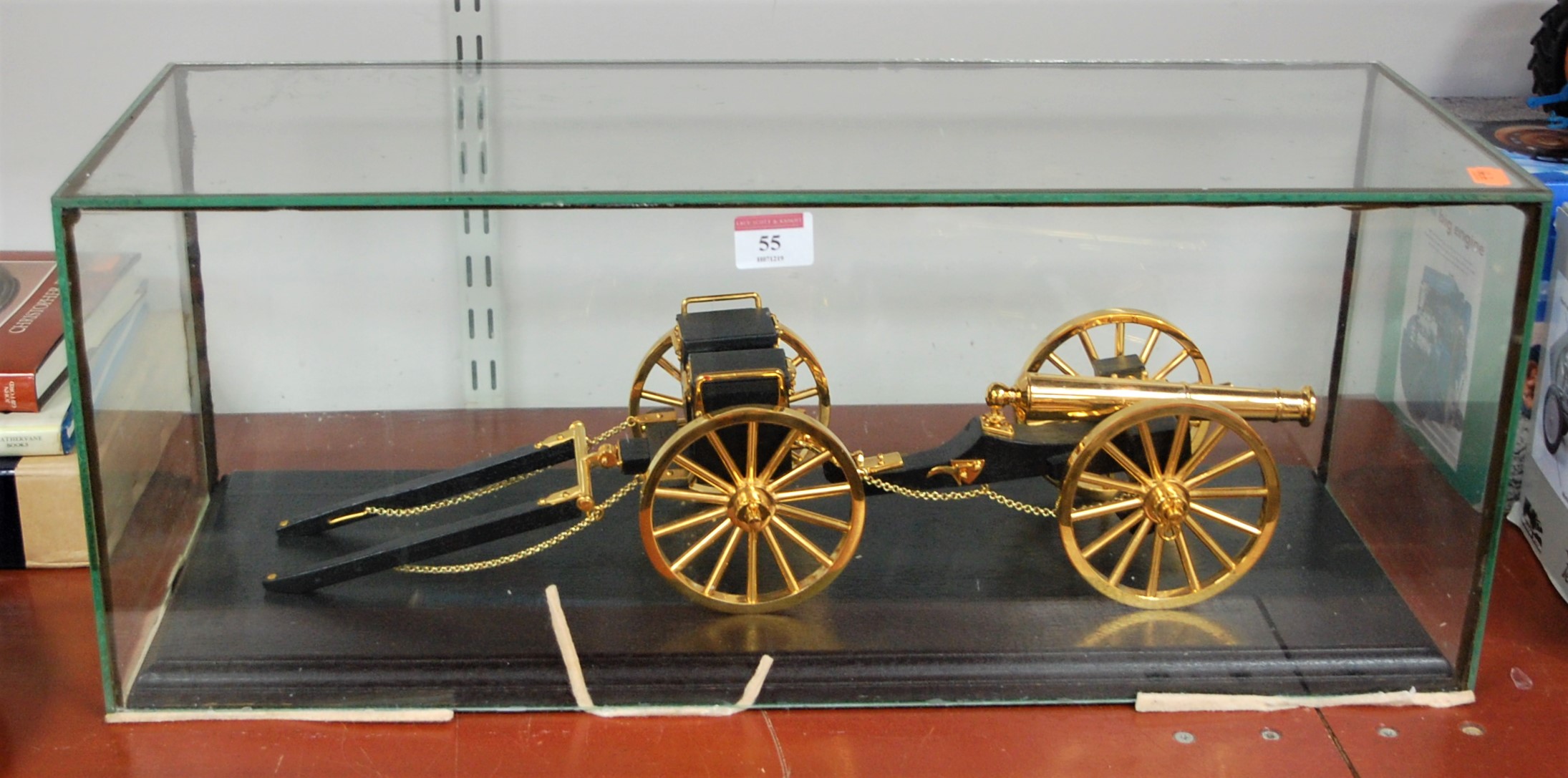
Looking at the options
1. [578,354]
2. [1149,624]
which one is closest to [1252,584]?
[1149,624]

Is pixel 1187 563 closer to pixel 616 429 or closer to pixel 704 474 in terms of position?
pixel 704 474

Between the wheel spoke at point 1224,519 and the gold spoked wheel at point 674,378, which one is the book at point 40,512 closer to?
the gold spoked wheel at point 674,378

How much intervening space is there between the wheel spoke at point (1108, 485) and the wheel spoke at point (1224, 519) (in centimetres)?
6

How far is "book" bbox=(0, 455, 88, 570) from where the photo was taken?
1831 millimetres

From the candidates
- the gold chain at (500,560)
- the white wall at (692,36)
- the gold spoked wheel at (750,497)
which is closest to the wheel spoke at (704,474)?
the gold spoked wheel at (750,497)

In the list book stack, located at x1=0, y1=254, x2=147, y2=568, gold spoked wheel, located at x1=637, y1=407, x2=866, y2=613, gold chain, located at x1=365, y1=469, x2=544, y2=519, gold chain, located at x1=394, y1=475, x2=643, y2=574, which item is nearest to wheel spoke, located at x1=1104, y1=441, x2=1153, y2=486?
gold spoked wheel, located at x1=637, y1=407, x2=866, y2=613

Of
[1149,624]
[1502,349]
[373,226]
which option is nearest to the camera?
[1502,349]

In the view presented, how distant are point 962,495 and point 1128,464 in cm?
30

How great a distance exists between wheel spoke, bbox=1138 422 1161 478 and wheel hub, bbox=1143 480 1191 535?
0.01 m

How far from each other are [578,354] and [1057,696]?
70cm

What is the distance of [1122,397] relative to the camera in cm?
169

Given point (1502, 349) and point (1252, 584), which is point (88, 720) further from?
point (1502, 349)

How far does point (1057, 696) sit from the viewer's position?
1620mm

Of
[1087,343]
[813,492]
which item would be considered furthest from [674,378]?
[1087,343]
